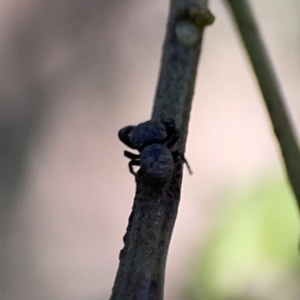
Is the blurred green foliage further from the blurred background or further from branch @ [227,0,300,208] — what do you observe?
branch @ [227,0,300,208]

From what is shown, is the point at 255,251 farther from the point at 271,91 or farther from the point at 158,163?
the point at 158,163

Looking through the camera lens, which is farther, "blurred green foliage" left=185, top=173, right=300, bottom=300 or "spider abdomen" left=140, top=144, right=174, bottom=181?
"blurred green foliage" left=185, top=173, right=300, bottom=300

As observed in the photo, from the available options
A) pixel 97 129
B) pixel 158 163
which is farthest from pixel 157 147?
pixel 97 129

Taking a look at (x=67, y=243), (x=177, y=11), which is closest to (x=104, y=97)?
(x=67, y=243)

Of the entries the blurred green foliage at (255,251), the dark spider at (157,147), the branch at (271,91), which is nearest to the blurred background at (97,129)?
the blurred green foliage at (255,251)

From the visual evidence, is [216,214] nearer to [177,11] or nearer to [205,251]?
[205,251]

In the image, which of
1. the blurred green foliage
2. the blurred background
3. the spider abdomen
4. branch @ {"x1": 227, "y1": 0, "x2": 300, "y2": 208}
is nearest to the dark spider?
the spider abdomen

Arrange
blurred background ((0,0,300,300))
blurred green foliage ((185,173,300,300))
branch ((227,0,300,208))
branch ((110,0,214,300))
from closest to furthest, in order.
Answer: branch ((110,0,214,300)) → branch ((227,0,300,208)) → blurred green foliage ((185,173,300,300)) → blurred background ((0,0,300,300))
